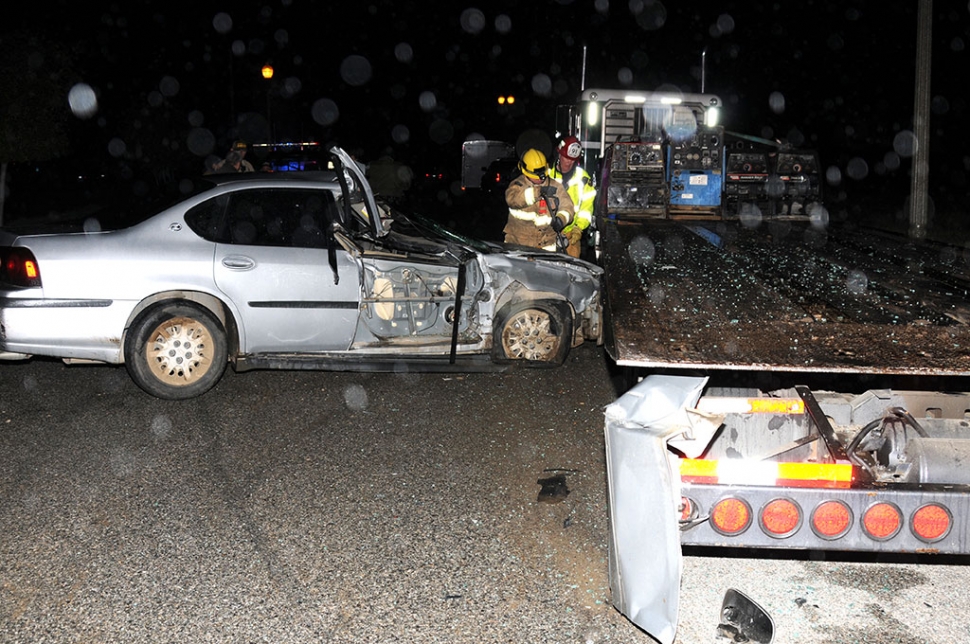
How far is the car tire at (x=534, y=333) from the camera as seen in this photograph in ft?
23.6

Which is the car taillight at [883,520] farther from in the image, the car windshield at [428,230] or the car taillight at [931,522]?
the car windshield at [428,230]

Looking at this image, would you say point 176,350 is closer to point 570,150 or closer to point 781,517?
point 570,150

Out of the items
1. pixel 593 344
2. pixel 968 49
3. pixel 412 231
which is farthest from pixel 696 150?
pixel 968 49

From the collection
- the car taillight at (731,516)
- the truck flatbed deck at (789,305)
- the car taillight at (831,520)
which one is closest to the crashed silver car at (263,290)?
the truck flatbed deck at (789,305)

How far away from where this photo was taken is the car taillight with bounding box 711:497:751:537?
3.13m

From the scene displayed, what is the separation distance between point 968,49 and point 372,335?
27347 mm

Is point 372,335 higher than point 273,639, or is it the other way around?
point 372,335

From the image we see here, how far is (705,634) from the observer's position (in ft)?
11.7

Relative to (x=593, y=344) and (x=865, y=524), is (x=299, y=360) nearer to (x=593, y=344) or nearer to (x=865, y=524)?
(x=593, y=344)

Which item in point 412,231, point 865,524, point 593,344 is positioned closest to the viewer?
point 865,524

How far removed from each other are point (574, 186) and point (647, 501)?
20.5 ft

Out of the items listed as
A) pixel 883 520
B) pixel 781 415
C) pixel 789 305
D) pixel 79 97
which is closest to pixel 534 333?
pixel 789 305

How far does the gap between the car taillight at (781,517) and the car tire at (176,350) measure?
4453mm

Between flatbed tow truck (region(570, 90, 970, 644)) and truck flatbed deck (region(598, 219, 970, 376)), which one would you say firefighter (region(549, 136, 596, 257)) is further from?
flatbed tow truck (region(570, 90, 970, 644))
